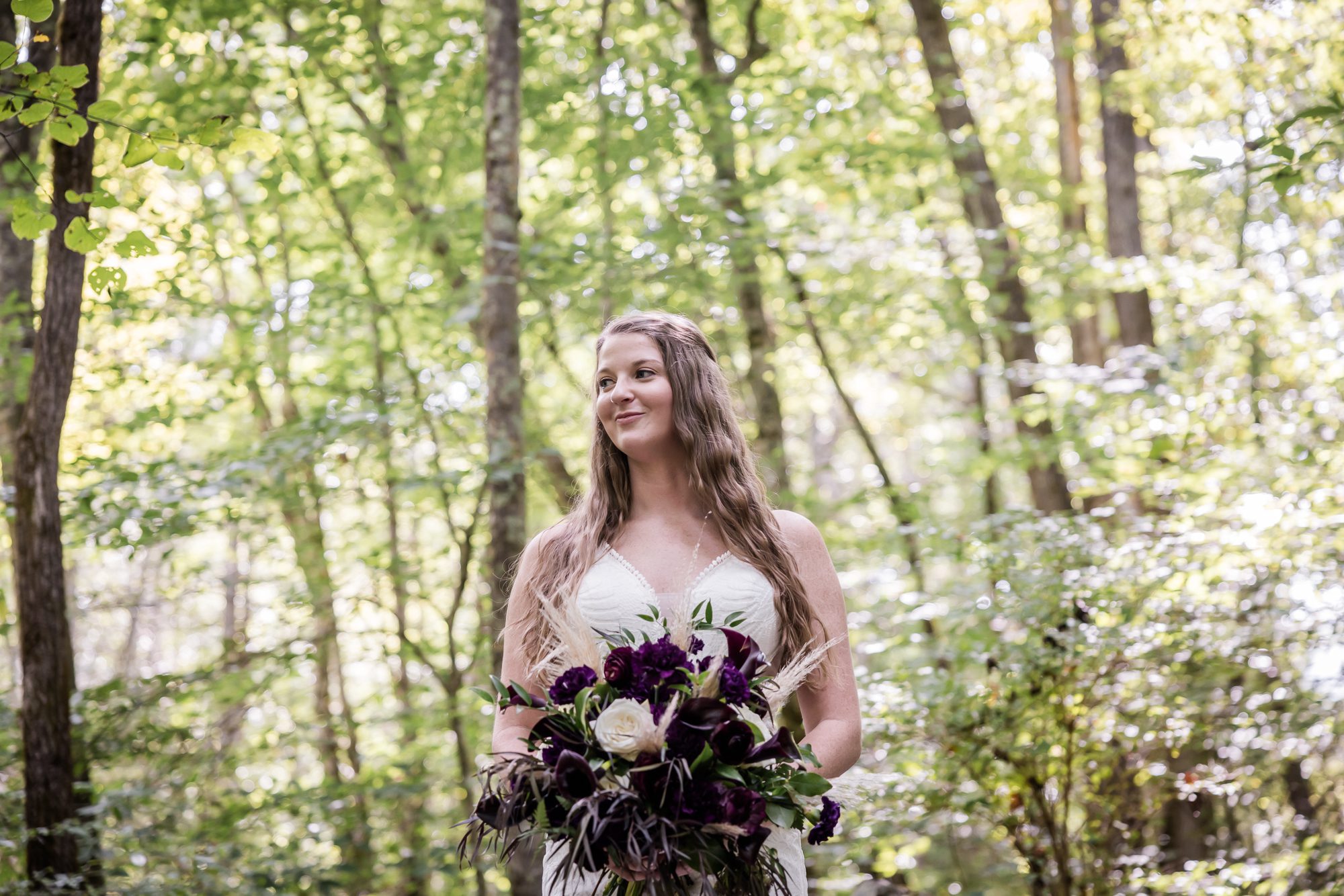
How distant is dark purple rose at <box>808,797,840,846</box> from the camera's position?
2.08 meters

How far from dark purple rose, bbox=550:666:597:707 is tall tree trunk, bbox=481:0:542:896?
8.73 feet

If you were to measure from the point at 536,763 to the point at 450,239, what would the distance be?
5.38 metres

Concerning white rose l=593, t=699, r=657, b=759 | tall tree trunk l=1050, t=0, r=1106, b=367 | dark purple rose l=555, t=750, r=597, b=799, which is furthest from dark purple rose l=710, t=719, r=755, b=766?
tall tree trunk l=1050, t=0, r=1106, b=367

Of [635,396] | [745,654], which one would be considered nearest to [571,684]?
[745,654]

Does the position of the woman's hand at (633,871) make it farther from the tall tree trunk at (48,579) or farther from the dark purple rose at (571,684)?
the tall tree trunk at (48,579)

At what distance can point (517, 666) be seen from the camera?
2725 millimetres

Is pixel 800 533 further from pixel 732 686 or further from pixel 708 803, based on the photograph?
pixel 708 803

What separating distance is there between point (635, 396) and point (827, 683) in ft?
2.87

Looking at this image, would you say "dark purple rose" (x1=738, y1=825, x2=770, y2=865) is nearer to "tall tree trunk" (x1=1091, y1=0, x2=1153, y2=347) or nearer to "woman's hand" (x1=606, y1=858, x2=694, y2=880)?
"woman's hand" (x1=606, y1=858, x2=694, y2=880)

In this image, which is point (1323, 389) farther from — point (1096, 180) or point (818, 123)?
point (1096, 180)

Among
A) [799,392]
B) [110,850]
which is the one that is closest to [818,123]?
[110,850]

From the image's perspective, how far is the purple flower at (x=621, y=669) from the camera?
6.71 feet

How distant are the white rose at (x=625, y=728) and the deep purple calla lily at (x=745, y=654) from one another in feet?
0.76

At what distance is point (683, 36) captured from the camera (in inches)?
377
